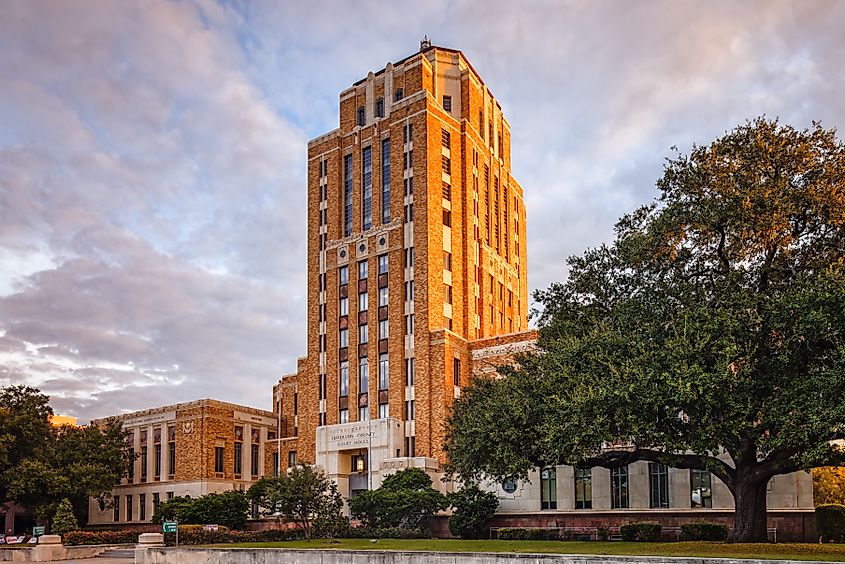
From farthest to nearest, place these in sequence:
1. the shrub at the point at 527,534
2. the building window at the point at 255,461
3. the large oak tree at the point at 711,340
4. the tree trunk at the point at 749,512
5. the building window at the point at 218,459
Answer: the building window at the point at 255,461, the building window at the point at 218,459, the shrub at the point at 527,534, the tree trunk at the point at 749,512, the large oak tree at the point at 711,340

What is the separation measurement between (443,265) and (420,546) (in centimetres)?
3140

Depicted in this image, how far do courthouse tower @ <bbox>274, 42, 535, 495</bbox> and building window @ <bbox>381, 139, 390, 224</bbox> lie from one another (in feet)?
0.34

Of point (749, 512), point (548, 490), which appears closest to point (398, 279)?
point (548, 490)

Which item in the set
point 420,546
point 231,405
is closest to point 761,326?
point 420,546

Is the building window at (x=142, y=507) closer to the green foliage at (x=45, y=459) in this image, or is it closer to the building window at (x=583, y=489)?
the green foliage at (x=45, y=459)

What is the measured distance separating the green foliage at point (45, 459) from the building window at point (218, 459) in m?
7.62

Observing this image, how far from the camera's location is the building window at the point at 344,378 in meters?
67.6

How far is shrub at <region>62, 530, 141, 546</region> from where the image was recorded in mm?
53441

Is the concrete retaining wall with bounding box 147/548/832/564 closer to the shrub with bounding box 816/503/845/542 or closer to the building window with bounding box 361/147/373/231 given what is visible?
the shrub with bounding box 816/503/845/542

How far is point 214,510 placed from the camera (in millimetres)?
59438

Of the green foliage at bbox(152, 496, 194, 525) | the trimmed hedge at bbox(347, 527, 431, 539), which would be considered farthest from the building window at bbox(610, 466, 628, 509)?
the green foliage at bbox(152, 496, 194, 525)

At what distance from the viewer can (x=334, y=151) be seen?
239ft

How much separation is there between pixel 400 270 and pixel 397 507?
20.6m

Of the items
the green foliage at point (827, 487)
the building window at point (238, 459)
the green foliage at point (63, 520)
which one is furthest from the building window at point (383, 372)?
the green foliage at point (827, 487)
